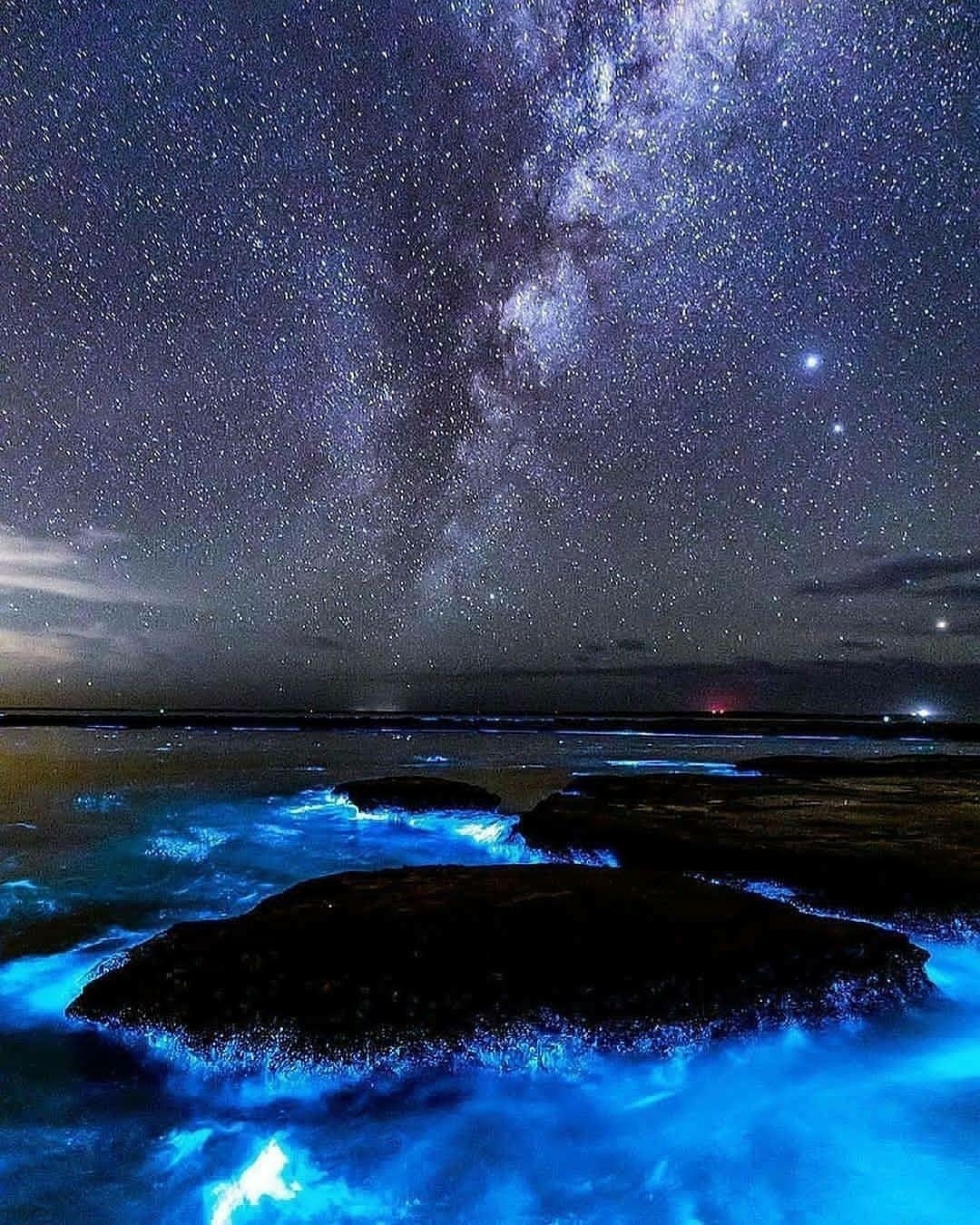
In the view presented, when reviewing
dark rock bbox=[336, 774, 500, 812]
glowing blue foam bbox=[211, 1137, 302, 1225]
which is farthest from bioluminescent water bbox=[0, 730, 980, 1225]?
dark rock bbox=[336, 774, 500, 812]

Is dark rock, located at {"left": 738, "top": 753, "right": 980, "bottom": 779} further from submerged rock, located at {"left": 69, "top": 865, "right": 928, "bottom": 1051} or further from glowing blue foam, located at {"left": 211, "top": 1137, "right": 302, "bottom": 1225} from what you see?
glowing blue foam, located at {"left": 211, "top": 1137, "right": 302, "bottom": 1225}

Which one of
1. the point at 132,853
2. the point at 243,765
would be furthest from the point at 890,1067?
the point at 243,765

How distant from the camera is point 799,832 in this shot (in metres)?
15.7

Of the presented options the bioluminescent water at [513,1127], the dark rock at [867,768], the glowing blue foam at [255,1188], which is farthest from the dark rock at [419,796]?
→ the glowing blue foam at [255,1188]

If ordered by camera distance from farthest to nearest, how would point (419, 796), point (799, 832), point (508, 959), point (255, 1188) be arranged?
point (419, 796)
point (799, 832)
point (508, 959)
point (255, 1188)

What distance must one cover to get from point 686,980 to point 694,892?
217 centimetres

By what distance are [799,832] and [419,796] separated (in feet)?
44.9

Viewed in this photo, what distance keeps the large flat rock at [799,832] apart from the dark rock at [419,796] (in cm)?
330

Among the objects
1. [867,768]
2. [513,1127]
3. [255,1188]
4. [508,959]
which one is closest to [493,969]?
[508,959]

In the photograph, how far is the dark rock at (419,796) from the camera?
83.3ft

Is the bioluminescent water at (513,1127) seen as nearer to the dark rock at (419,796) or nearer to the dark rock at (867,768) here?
the dark rock at (419,796)

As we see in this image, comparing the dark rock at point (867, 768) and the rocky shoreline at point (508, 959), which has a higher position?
the dark rock at point (867, 768)

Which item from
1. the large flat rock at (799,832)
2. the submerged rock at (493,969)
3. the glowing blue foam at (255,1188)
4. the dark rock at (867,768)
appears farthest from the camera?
the dark rock at (867,768)

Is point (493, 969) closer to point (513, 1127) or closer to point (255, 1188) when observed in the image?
point (513, 1127)
